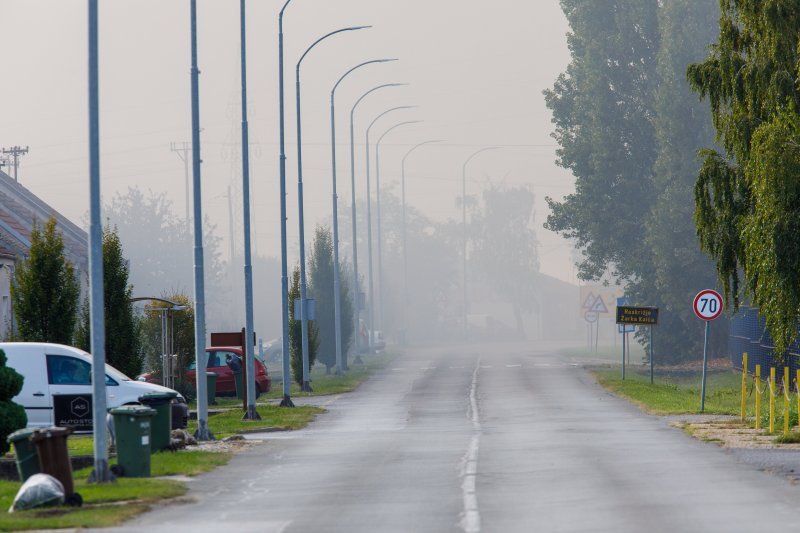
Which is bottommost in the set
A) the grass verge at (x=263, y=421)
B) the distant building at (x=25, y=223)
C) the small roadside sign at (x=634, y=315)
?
the grass verge at (x=263, y=421)

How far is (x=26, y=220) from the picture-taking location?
63938 millimetres

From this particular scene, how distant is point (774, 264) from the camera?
24078 mm

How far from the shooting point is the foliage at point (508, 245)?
177 meters

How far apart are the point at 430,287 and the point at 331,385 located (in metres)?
127

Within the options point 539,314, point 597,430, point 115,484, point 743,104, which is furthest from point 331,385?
point 539,314

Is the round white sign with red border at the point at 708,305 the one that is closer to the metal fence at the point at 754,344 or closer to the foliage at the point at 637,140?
the metal fence at the point at 754,344

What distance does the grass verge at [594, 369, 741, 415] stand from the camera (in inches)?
1390

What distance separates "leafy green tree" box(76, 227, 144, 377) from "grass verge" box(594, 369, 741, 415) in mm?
12305

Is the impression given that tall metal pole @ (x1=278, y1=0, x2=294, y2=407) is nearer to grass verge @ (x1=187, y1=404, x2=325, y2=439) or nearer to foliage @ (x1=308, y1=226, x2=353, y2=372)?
grass verge @ (x1=187, y1=404, x2=325, y2=439)

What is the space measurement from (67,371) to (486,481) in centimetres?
1210

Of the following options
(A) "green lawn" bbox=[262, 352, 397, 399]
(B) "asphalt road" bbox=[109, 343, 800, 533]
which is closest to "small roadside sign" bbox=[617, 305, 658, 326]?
(A) "green lawn" bbox=[262, 352, 397, 399]

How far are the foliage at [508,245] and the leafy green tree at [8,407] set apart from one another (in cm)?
14840

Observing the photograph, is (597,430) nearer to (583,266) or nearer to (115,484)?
(115,484)

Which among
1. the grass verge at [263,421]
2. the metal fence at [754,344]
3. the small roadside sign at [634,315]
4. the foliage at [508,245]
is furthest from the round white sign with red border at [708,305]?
the foliage at [508,245]
